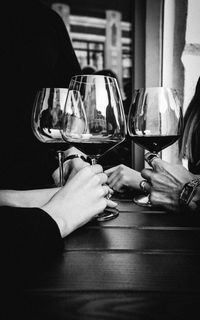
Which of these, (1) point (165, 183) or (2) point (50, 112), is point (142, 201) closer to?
(1) point (165, 183)

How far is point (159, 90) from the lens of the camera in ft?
2.74

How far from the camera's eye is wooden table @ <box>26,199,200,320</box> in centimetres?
34

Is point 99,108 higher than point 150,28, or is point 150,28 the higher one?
point 150,28

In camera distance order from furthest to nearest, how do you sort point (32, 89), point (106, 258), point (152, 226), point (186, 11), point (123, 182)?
point (186, 11), point (32, 89), point (123, 182), point (152, 226), point (106, 258)

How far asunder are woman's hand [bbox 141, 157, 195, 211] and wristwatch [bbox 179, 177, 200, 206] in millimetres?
21

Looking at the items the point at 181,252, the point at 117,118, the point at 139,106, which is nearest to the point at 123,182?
the point at 139,106

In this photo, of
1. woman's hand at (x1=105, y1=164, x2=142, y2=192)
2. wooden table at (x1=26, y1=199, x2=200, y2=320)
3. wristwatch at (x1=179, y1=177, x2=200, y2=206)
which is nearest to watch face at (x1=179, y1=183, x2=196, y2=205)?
wristwatch at (x1=179, y1=177, x2=200, y2=206)

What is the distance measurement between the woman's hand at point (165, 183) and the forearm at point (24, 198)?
0.86 feet

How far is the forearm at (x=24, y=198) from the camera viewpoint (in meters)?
0.74

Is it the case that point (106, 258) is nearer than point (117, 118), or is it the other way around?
point (106, 258)

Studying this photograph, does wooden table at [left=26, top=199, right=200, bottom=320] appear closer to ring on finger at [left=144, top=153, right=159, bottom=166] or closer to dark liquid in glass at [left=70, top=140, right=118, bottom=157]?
dark liquid in glass at [left=70, top=140, right=118, bottom=157]

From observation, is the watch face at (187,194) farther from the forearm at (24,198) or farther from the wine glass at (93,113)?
the forearm at (24,198)

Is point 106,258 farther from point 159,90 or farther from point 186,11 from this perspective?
point 186,11

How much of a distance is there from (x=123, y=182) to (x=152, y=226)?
0.38 metres
